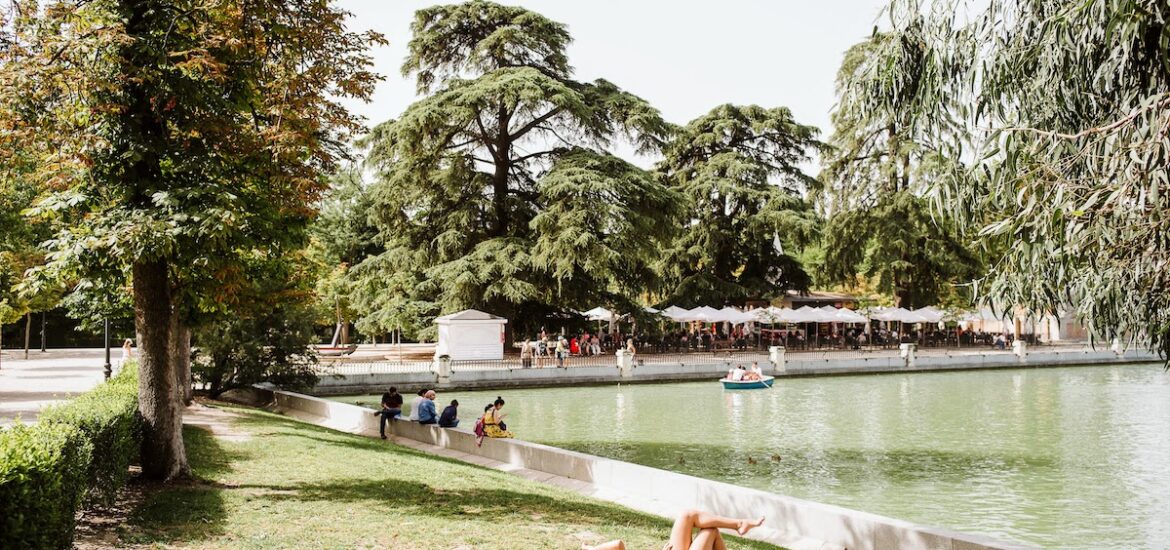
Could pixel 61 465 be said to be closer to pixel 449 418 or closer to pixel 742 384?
pixel 449 418

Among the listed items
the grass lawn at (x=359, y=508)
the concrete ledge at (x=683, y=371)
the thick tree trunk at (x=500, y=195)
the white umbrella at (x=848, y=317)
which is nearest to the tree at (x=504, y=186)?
the thick tree trunk at (x=500, y=195)

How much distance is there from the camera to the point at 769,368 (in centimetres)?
3797

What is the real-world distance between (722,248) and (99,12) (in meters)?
46.8

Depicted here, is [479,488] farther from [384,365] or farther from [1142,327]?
[384,365]

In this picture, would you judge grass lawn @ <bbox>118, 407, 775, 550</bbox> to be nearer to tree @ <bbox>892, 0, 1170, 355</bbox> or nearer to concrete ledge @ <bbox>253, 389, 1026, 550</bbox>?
concrete ledge @ <bbox>253, 389, 1026, 550</bbox>

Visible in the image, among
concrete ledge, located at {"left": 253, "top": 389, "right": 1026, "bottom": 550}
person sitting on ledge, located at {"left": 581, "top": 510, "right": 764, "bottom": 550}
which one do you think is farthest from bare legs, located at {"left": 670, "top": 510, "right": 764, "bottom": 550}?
concrete ledge, located at {"left": 253, "top": 389, "right": 1026, "bottom": 550}

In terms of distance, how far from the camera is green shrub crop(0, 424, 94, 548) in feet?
18.6

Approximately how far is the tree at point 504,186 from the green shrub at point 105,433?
27885mm

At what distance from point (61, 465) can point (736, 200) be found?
4904 centimetres

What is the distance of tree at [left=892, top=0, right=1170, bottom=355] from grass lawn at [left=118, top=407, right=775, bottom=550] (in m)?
4.41

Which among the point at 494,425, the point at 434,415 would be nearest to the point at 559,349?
the point at 434,415

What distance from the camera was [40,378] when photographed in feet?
91.6

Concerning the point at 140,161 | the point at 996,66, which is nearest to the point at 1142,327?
the point at 996,66

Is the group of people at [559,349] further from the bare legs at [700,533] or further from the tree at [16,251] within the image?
the bare legs at [700,533]
